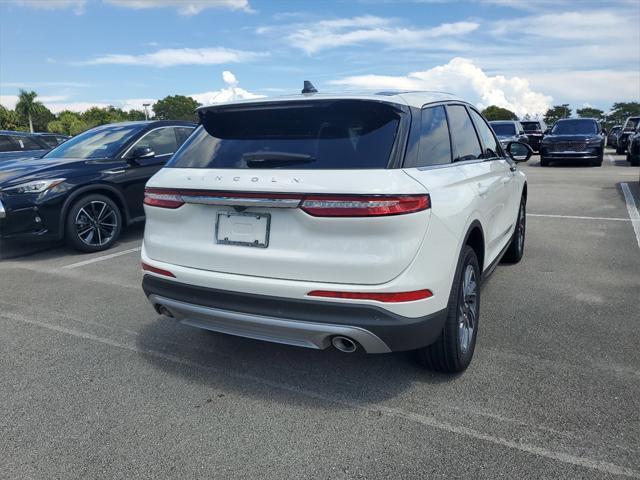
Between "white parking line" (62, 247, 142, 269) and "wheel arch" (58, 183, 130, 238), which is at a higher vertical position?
"wheel arch" (58, 183, 130, 238)

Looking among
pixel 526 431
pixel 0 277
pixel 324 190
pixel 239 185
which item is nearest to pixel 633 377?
pixel 526 431

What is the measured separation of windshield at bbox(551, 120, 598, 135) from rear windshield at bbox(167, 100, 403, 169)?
61.6ft

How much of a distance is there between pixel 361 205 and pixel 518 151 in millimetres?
3581

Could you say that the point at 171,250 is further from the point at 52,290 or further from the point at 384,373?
the point at 52,290

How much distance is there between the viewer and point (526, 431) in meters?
2.60

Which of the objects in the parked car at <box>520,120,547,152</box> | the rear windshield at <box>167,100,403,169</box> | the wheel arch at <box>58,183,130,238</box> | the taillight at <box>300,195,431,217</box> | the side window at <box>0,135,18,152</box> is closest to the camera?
the taillight at <box>300,195,431,217</box>

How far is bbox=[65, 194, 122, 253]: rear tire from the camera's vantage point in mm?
6445

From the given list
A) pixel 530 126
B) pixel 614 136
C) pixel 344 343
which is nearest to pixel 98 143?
pixel 344 343

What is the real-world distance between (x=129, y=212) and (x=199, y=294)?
468 centimetres

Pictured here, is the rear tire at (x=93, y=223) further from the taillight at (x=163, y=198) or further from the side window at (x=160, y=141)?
the taillight at (x=163, y=198)

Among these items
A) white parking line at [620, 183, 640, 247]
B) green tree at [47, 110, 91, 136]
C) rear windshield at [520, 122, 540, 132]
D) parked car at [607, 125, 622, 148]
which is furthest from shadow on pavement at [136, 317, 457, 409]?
green tree at [47, 110, 91, 136]

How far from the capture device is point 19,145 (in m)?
12.1

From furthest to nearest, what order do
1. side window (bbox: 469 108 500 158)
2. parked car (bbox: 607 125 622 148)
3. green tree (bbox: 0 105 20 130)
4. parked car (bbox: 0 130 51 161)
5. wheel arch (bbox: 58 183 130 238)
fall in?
green tree (bbox: 0 105 20 130) → parked car (bbox: 607 125 622 148) → parked car (bbox: 0 130 51 161) → wheel arch (bbox: 58 183 130 238) → side window (bbox: 469 108 500 158)

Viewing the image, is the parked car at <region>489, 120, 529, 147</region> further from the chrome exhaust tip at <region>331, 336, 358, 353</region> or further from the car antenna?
the chrome exhaust tip at <region>331, 336, 358, 353</region>
